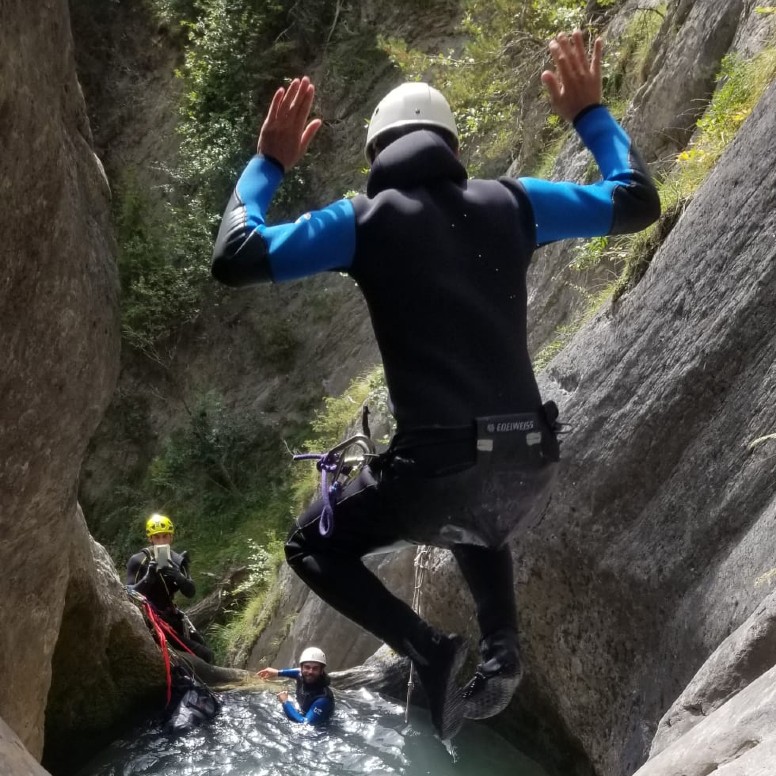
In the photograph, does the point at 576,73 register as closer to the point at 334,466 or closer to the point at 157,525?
the point at 334,466

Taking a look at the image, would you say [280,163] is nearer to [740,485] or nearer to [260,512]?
[740,485]

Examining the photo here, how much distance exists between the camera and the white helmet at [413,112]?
2.85m

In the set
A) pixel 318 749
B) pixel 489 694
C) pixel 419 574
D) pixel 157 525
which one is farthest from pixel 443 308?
pixel 157 525

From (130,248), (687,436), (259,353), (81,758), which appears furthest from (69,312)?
(130,248)

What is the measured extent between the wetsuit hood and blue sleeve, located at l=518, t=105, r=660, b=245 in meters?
0.29

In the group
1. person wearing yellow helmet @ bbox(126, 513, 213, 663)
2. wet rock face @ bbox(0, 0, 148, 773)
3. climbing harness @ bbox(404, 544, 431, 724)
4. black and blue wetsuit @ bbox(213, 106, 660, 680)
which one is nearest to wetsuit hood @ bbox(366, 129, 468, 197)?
black and blue wetsuit @ bbox(213, 106, 660, 680)

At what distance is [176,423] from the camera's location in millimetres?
15594

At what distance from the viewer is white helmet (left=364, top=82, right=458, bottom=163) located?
2.85 m

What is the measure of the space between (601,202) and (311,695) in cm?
425

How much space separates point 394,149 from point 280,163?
41 cm

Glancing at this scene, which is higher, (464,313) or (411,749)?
(464,313)

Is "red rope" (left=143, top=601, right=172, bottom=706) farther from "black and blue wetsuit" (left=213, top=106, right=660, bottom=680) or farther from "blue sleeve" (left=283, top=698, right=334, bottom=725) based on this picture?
"black and blue wetsuit" (left=213, top=106, right=660, bottom=680)

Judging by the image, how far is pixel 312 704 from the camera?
19.1 ft

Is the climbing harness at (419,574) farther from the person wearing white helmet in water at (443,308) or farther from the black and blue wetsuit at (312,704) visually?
the person wearing white helmet in water at (443,308)
